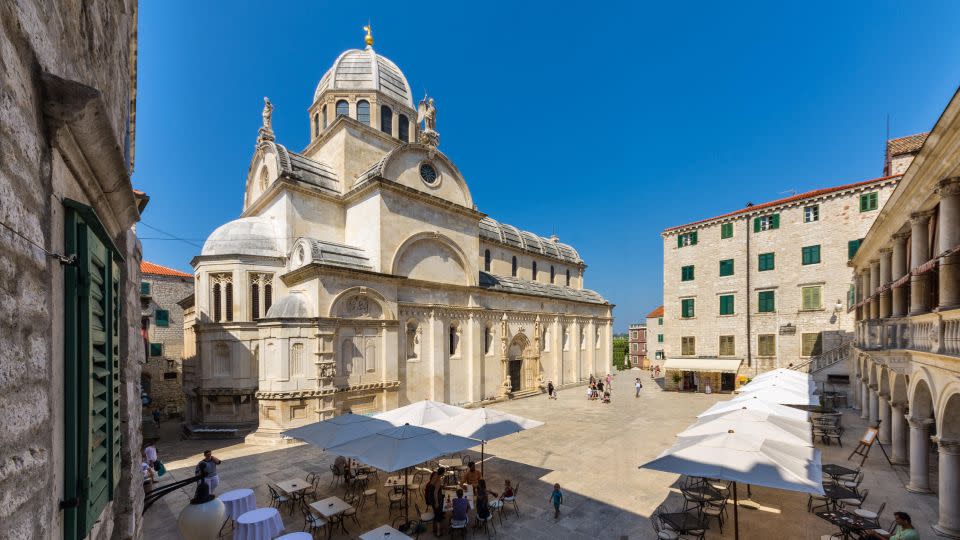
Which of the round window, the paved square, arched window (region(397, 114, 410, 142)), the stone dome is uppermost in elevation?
the stone dome

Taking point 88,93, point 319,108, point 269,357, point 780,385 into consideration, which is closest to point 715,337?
point 780,385

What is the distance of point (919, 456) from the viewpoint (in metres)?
11.0

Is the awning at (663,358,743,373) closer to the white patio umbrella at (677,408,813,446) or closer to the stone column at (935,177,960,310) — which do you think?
the white patio umbrella at (677,408,813,446)

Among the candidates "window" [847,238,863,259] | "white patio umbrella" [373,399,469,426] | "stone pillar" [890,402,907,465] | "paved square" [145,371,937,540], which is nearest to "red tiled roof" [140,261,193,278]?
"paved square" [145,371,937,540]

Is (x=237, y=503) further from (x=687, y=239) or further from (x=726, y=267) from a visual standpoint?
(x=687, y=239)

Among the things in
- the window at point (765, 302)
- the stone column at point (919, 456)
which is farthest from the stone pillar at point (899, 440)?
the window at point (765, 302)

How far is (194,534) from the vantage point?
5.93 meters

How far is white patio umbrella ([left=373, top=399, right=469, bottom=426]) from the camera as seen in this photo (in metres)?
12.4

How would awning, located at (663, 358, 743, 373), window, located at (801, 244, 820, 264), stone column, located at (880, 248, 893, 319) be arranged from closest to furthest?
stone column, located at (880, 248, 893, 319), window, located at (801, 244, 820, 264), awning, located at (663, 358, 743, 373)

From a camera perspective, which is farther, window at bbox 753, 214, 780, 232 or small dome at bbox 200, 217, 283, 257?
window at bbox 753, 214, 780, 232

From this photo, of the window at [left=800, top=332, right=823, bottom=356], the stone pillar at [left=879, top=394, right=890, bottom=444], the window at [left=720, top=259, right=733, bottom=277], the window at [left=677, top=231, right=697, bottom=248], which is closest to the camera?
the stone pillar at [left=879, top=394, right=890, bottom=444]

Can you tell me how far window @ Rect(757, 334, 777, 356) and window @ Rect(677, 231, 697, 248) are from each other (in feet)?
26.3

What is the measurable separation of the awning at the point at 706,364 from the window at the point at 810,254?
7817 mm

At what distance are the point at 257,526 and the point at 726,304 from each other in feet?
102
